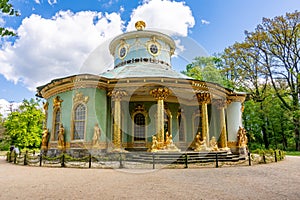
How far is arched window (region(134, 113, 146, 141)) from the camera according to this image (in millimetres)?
15441

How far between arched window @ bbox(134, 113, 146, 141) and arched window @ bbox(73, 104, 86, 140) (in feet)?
12.4

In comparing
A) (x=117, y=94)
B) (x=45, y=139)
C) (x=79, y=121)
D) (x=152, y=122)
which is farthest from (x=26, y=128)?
(x=117, y=94)

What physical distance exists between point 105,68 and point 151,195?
15471 millimetres

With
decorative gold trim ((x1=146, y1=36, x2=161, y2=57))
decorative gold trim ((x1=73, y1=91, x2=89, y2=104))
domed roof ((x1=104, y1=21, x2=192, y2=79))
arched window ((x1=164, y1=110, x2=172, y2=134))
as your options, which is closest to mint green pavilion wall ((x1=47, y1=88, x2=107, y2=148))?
decorative gold trim ((x1=73, y1=91, x2=89, y2=104))

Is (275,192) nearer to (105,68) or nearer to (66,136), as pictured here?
(66,136)

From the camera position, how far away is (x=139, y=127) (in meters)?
15.6

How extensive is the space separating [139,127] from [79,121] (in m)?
4.19

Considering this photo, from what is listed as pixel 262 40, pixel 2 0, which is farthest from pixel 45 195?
pixel 262 40

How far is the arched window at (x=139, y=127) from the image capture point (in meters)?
15.4

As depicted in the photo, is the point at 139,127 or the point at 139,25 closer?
the point at 139,127

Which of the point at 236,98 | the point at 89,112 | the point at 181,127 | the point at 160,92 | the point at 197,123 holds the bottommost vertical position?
the point at 181,127

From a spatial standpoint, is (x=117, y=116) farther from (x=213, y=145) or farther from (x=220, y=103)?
(x=220, y=103)

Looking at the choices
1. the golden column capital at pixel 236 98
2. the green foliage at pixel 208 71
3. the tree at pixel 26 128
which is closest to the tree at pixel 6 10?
the golden column capital at pixel 236 98

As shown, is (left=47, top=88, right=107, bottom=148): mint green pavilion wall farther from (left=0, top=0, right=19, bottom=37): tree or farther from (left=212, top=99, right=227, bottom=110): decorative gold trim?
(left=0, top=0, right=19, bottom=37): tree
